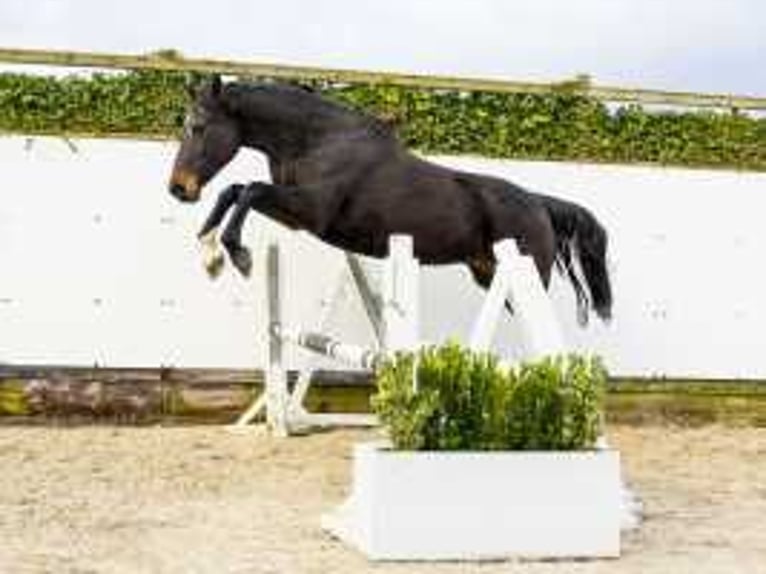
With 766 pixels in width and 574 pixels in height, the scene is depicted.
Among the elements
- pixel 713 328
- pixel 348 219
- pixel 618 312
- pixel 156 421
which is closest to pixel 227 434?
pixel 156 421

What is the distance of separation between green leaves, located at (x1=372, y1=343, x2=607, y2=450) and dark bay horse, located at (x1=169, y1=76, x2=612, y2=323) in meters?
2.70

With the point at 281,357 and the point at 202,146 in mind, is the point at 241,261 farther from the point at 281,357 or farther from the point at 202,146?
the point at 281,357

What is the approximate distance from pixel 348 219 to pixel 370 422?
5.43 feet

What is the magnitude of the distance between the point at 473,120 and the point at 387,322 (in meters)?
4.76

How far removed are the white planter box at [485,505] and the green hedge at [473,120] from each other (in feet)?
15.1

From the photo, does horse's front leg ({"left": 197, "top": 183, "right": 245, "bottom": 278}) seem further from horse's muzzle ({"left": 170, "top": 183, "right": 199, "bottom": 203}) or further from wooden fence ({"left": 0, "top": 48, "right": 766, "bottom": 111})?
wooden fence ({"left": 0, "top": 48, "right": 766, "bottom": 111})

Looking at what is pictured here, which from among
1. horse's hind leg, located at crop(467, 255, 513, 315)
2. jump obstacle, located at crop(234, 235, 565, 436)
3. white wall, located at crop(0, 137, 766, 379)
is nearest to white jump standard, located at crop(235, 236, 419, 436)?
jump obstacle, located at crop(234, 235, 565, 436)

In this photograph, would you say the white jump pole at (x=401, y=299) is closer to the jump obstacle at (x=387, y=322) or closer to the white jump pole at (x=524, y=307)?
the jump obstacle at (x=387, y=322)

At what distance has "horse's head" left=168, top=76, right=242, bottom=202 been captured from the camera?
945 centimetres

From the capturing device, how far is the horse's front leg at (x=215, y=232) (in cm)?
886

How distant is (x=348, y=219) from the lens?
9562 millimetres

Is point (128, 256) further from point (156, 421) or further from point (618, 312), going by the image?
point (618, 312)

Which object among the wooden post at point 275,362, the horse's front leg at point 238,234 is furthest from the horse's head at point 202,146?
the wooden post at point 275,362

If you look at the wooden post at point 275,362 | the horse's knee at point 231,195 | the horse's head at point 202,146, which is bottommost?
the wooden post at point 275,362
